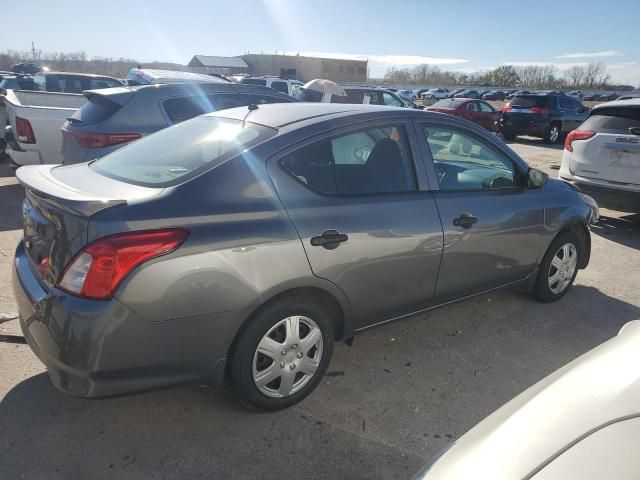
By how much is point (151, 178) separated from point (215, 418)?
1353 millimetres

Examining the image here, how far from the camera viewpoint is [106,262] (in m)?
2.15

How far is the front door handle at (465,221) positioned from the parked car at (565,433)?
1.60 meters

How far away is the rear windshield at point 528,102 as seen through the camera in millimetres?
18062

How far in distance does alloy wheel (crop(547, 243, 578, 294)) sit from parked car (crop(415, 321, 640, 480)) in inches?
106

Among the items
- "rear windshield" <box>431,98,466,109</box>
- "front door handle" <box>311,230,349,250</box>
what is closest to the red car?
"rear windshield" <box>431,98,466,109</box>

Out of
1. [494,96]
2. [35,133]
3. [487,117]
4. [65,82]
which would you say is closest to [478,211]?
[35,133]

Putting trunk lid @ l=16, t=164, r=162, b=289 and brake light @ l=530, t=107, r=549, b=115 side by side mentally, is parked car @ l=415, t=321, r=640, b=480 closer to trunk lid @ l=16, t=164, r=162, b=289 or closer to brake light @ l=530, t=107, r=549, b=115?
trunk lid @ l=16, t=164, r=162, b=289

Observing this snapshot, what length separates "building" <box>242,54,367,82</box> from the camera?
87594 mm

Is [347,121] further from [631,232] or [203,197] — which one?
[631,232]

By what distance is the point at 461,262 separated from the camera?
3463 mm

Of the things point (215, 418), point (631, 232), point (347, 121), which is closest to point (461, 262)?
point (347, 121)

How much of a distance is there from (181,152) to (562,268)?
3.41m

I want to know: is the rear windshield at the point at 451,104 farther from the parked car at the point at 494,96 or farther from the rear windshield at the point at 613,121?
the parked car at the point at 494,96

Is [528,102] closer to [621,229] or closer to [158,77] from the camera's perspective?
[621,229]
